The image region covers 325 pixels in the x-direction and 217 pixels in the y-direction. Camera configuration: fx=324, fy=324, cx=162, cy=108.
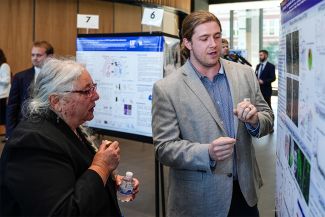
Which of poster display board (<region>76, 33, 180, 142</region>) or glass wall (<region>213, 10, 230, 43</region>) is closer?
poster display board (<region>76, 33, 180, 142</region>)

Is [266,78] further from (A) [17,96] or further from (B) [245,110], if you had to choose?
(B) [245,110]

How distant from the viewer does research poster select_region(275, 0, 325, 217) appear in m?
0.92

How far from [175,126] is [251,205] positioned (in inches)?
24.3

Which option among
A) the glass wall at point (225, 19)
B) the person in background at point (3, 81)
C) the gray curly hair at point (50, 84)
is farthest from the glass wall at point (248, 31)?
the gray curly hair at point (50, 84)

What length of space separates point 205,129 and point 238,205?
0.50m

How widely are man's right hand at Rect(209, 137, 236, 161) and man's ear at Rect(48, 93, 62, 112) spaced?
756mm

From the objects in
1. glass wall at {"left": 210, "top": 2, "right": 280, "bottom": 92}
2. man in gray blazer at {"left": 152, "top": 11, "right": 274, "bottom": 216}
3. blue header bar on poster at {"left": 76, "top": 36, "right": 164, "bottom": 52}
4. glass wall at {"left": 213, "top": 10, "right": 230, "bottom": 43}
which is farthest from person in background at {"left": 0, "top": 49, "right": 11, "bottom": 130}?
glass wall at {"left": 213, "top": 10, "right": 230, "bottom": 43}

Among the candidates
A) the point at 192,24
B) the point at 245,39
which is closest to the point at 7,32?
the point at 192,24

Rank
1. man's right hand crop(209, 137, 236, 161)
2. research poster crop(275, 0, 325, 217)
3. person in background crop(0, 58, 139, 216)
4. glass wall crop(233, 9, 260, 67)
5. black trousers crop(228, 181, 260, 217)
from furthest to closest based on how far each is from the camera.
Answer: glass wall crop(233, 9, 260, 67)
black trousers crop(228, 181, 260, 217)
man's right hand crop(209, 137, 236, 161)
person in background crop(0, 58, 139, 216)
research poster crop(275, 0, 325, 217)

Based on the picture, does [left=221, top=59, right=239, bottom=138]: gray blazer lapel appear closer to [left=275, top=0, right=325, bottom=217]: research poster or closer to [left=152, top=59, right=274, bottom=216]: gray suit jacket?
[left=152, top=59, right=274, bottom=216]: gray suit jacket

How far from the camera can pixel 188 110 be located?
181cm

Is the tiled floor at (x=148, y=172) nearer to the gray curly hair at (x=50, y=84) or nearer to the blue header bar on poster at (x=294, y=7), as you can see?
the gray curly hair at (x=50, y=84)

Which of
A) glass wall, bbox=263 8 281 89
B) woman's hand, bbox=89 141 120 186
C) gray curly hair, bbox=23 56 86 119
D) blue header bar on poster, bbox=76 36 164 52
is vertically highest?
glass wall, bbox=263 8 281 89

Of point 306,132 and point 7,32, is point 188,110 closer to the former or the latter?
point 306,132
